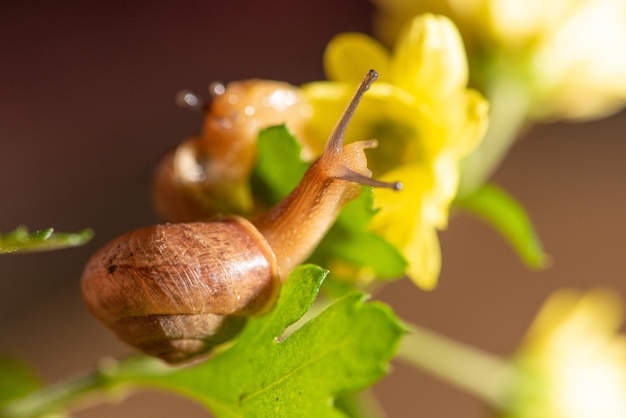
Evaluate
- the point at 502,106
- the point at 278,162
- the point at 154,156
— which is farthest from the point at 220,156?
the point at 154,156

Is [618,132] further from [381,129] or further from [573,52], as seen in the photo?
[381,129]

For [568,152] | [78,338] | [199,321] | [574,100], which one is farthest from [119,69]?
[199,321]

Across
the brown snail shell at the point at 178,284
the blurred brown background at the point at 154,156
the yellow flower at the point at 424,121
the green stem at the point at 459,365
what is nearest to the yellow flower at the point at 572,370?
the green stem at the point at 459,365

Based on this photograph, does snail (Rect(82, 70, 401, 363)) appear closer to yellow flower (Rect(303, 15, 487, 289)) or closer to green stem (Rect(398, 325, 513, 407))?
yellow flower (Rect(303, 15, 487, 289))

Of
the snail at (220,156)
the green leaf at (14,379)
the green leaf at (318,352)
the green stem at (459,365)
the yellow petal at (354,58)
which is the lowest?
the green stem at (459,365)

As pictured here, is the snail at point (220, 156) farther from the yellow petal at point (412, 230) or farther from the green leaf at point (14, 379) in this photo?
the green leaf at point (14, 379)

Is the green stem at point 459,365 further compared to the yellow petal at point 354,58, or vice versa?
the green stem at point 459,365

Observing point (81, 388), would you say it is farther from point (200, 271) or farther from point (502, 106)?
point (502, 106)
